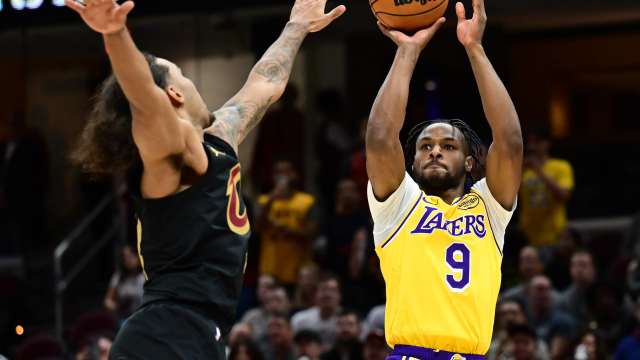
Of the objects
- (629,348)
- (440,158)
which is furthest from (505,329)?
(440,158)

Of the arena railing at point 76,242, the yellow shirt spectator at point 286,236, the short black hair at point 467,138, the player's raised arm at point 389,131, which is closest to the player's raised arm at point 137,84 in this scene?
the player's raised arm at point 389,131

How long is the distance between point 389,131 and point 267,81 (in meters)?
0.68

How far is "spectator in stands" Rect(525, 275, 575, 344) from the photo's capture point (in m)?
11.5

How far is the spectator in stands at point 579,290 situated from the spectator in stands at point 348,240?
83.2 inches

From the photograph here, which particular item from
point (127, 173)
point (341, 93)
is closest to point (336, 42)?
point (341, 93)

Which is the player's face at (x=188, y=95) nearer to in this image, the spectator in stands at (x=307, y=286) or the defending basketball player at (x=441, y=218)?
the defending basketball player at (x=441, y=218)

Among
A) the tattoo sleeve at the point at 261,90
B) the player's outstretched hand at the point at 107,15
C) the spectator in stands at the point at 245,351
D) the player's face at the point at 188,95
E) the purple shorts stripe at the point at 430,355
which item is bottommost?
the spectator in stands at the point at 245,351

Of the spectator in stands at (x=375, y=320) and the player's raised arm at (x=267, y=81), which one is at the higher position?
the player's raised arm at (x=267, y=81)

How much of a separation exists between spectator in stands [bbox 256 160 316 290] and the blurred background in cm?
5

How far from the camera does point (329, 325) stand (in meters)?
12.1

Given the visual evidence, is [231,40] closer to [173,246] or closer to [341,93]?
[341,93]

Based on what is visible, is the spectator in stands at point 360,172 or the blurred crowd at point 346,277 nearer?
the blurred crowd at point 346,277

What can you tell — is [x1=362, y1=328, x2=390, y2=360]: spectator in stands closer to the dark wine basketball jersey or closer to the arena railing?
the arena railing

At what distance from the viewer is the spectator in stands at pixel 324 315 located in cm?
1197
